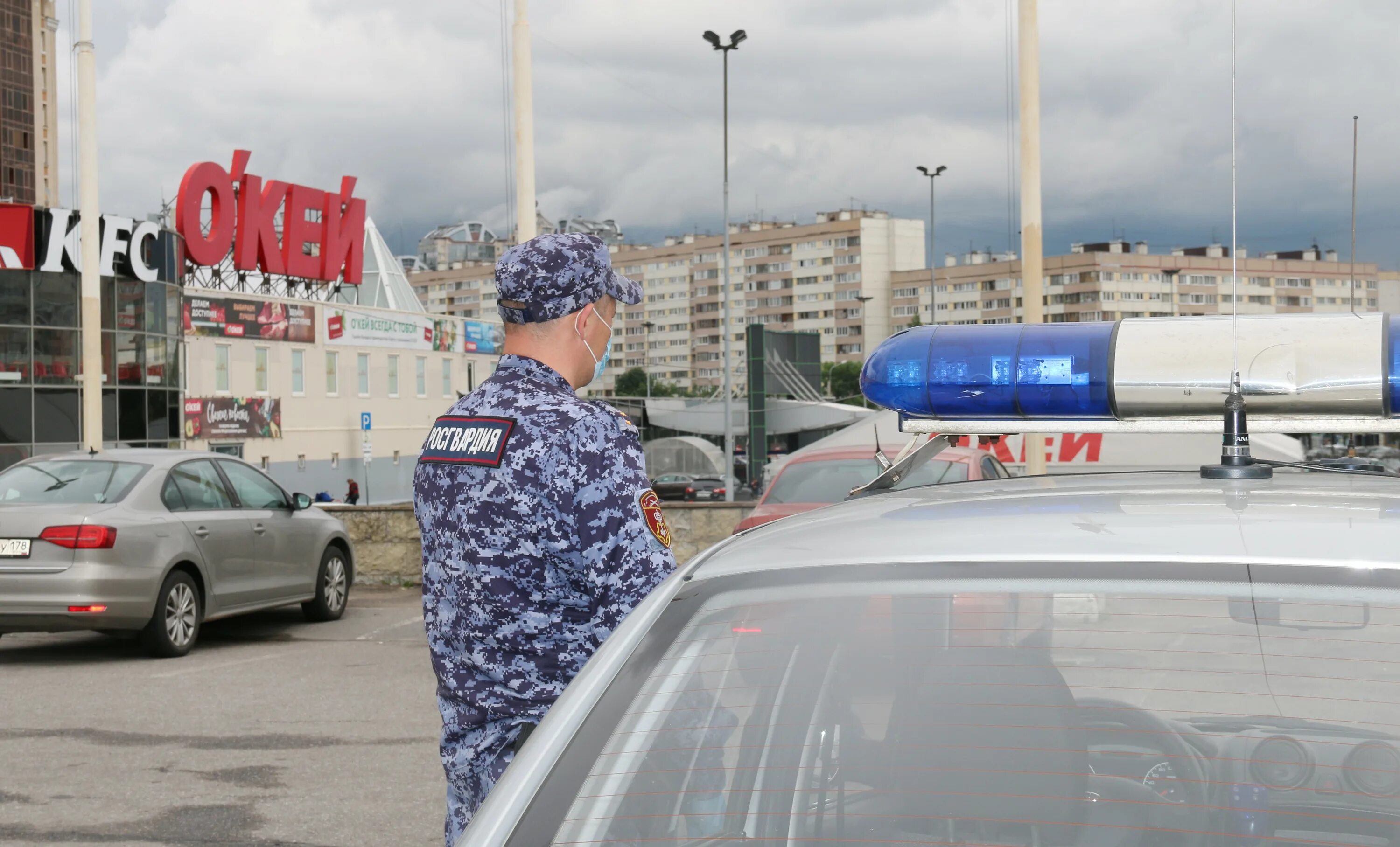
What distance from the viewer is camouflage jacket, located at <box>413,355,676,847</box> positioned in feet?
8.27

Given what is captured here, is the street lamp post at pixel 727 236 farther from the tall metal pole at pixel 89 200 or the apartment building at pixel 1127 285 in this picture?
the apartment building at pixel 1127 285

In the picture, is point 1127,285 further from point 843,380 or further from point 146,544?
point 146,544

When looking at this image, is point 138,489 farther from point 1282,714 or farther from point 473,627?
point 1282,714

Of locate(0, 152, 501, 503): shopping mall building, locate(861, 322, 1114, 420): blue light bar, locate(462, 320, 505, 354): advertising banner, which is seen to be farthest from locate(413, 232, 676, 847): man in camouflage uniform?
locate(462, 320, 505, 354): advertising banner

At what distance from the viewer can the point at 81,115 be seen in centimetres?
1920

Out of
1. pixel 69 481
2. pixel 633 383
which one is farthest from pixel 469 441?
pixel 633 383

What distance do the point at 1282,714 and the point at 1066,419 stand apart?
2042mm

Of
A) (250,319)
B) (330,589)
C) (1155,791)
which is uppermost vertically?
(250,319)

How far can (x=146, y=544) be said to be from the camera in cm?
962

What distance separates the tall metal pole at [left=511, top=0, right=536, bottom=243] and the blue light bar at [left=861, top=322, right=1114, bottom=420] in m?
10.0

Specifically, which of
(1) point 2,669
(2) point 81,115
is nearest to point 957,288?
(2) point 81,115

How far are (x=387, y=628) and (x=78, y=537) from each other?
2824 mm

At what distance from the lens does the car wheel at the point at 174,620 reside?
9695 mm

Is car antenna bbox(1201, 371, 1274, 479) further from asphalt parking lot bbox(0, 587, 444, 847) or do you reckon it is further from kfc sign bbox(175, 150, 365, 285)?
kfc sign bbox(175, 150, 365, 285)
